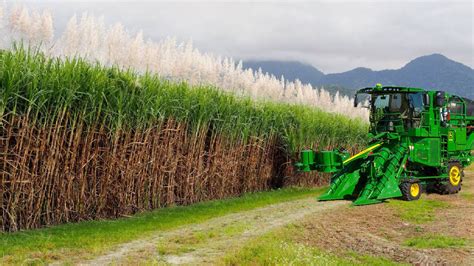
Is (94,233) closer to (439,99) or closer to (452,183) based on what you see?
(439,99)

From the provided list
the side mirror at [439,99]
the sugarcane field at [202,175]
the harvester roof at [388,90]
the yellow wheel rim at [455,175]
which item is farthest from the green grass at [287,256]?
the yellow wheel rim at [455,175]

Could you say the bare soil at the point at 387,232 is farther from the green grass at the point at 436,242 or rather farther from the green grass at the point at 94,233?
the green grass at the point at 94,233

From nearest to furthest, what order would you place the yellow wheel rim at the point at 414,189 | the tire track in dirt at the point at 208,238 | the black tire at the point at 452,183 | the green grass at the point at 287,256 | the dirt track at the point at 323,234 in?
the green grass at the point at 287,256
the tire track in dirt at the point at 208,238
the dirt track at the point at 323,234
the yellow wheel rim at the point at 414,189
the black tire at the point at 452,183

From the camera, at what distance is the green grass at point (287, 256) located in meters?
7.05

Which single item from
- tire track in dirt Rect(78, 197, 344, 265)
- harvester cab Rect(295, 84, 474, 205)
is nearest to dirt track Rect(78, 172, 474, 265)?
tire track in dirt Rect(78, 197, 344, 265)

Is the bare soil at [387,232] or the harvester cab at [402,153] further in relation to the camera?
the harvester cab at [402,153]

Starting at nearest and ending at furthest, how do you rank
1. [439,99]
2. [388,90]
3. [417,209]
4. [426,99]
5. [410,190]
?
[417,209], [410,190], [426,99], [439,99], [388,90]

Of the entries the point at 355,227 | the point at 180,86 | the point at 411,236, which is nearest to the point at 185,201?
the point at 180,86

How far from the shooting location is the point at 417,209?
12516mm

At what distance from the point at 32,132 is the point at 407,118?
10.9m

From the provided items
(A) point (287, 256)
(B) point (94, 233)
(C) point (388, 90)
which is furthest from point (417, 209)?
(B) point (94, 233)

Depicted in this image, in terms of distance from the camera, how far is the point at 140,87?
1223 cm

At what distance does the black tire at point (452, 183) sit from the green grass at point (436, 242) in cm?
741

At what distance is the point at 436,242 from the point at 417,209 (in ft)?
13.1
